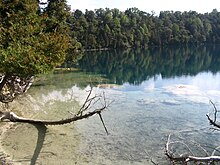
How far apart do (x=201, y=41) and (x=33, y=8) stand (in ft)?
265

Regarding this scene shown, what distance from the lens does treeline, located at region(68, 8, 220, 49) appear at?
6684 centimetres

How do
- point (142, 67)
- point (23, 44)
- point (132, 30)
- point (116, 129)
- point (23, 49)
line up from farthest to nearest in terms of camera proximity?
1. point (132, 30)
2. point (142, 67)
3. point (116, 129)
4. point (23, 44)
5. point (23, 49)

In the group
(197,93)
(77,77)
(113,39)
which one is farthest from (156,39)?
(197,93)

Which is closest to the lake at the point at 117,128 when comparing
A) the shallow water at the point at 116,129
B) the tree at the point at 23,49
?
the shallow water at the point at 116,129

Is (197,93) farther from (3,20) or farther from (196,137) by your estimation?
(3,20)

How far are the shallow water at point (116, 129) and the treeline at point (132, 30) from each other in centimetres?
3918

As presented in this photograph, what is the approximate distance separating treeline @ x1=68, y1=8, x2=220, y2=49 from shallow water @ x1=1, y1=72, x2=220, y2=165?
39182mm

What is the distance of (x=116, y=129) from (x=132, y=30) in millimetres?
62897

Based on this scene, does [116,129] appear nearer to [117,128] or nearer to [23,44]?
[117,128]

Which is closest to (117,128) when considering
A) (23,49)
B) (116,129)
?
(116,129)

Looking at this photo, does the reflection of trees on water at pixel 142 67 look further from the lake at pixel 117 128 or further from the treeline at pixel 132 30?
the treeline at pixel 132 30

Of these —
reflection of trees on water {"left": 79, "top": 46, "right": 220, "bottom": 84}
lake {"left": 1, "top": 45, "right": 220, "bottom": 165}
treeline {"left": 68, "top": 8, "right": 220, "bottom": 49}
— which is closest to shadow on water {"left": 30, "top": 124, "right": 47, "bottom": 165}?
lake {"left": 1, "top": 45, "right": 220, "bottom": 165}

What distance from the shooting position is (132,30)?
75500 millimetres

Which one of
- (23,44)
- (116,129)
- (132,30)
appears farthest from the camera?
(132,30)
